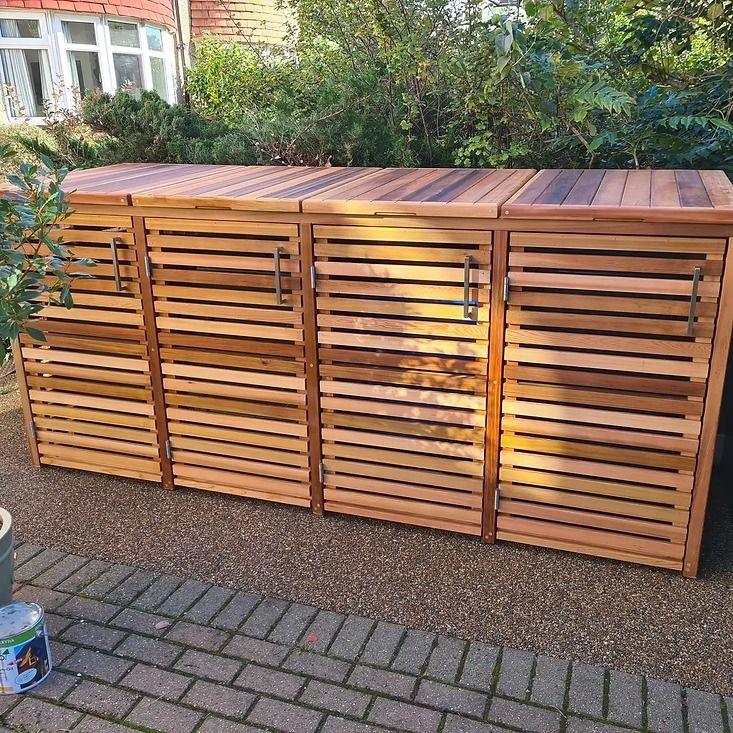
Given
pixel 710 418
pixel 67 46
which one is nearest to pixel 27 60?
pixel 67 46

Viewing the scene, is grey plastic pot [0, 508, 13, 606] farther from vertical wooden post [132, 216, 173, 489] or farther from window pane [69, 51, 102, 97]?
window pane [69, 51, 102, 97]

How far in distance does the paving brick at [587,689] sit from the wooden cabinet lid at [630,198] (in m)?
1.77

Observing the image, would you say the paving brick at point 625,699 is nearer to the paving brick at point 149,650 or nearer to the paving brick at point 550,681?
the paving brick at point 550,681

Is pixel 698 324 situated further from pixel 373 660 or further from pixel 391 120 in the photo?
pixel 391 120

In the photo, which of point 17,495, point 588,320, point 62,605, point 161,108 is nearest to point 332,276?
point 588,320

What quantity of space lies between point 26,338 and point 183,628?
2169mm

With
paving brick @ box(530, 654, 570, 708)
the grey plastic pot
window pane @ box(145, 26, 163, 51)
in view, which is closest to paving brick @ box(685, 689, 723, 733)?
paving brick @ box(530, 654, 570, 708)

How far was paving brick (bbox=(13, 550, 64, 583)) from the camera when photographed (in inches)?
136

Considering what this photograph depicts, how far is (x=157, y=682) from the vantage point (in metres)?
2.77

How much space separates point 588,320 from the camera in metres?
3.22

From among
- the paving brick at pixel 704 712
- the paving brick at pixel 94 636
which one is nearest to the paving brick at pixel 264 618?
the paving brick at pixel 94 636

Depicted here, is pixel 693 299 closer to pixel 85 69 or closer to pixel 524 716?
pixel 524 716

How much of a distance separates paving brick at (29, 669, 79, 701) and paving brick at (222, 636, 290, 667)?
575 millimetres

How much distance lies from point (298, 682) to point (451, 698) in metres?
0.57
